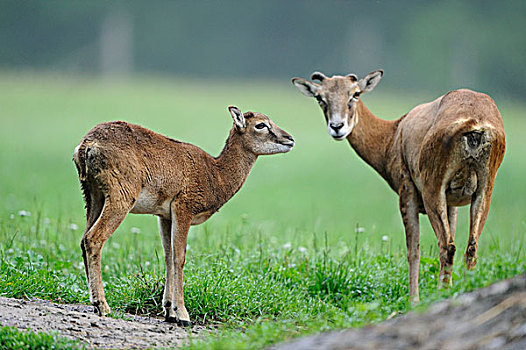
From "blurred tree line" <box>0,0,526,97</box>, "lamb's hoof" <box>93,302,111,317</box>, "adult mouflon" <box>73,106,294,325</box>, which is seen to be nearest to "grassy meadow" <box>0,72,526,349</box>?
"lamb's hoof" <box>93,302,111,317</box>

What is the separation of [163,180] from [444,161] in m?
2.54

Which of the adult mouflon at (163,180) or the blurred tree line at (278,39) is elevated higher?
the blurred tree line at (278,39)

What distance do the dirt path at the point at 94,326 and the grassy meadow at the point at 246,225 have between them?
407 mm

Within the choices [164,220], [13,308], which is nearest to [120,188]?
[164,220]

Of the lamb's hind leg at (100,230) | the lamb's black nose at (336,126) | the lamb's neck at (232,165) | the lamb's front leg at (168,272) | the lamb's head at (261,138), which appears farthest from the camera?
the lamb's black nose at (336,126)

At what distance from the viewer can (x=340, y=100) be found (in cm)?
812

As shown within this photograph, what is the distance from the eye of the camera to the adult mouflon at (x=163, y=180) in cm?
599

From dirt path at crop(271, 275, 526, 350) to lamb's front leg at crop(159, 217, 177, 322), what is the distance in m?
1.85

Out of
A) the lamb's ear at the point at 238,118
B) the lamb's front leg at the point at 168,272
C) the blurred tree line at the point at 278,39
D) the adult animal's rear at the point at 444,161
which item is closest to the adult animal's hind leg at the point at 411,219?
the adult animal's rear at the point at 444,161

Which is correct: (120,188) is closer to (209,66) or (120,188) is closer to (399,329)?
(399,329)

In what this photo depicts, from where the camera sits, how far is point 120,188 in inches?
235

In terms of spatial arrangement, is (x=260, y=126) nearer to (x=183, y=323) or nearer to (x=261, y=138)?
(x=261, y=138)

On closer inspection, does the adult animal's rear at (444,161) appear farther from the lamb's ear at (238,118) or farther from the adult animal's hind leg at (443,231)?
the lamb's ear at (238,118)

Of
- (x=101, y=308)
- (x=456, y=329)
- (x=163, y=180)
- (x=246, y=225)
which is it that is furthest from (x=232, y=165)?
(x=246, y=225)
